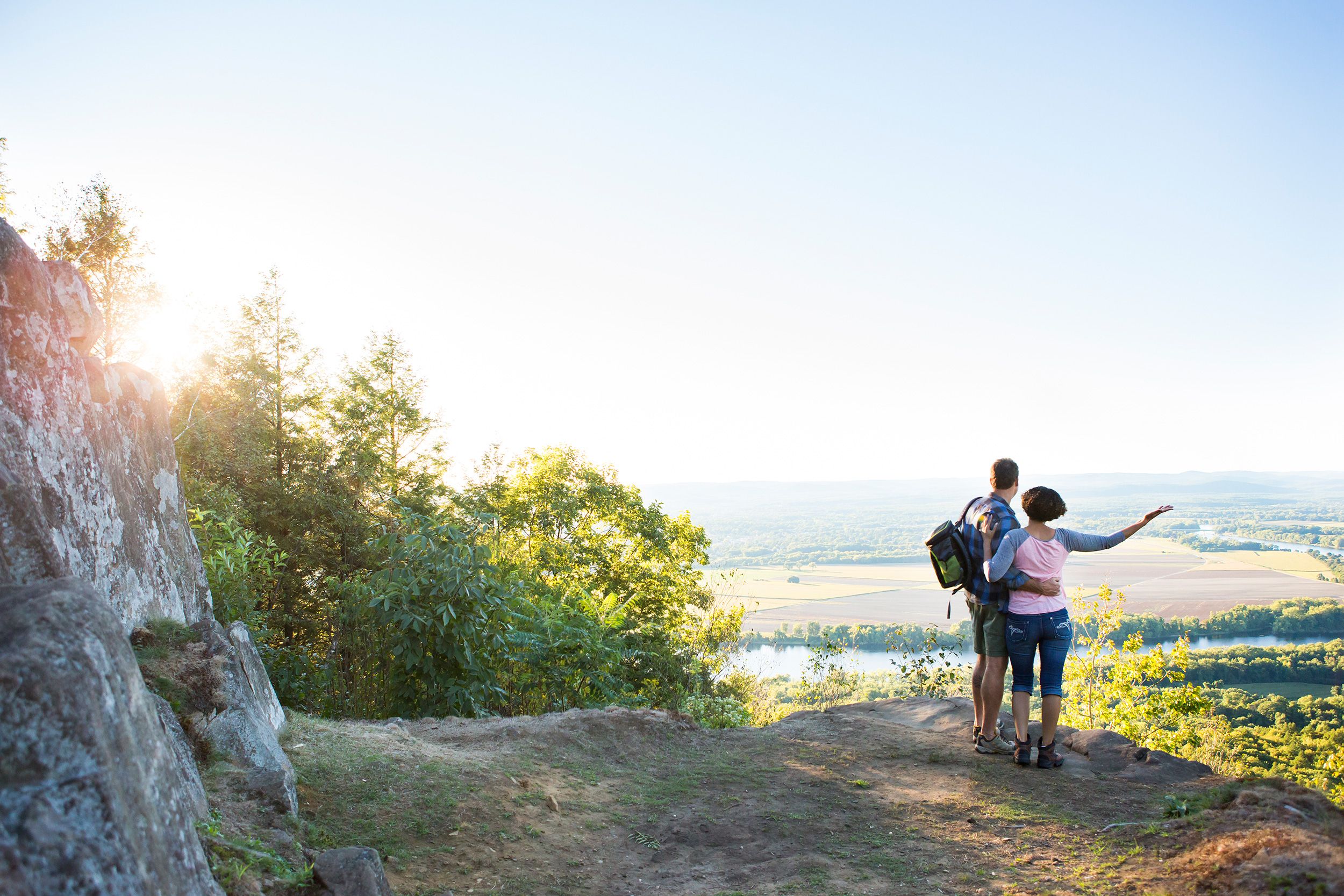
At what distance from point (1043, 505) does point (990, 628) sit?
0.93 meters

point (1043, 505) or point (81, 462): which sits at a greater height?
point (81, 462)

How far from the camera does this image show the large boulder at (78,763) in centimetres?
158

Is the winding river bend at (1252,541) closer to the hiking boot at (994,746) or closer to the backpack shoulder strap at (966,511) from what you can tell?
the hiking boot at (994,746)

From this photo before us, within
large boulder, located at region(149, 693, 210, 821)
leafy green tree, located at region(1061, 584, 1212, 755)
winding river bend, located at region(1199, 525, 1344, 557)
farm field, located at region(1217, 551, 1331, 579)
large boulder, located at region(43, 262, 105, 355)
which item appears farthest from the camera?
farm field, located at region(1217, 551, 1331, 579)

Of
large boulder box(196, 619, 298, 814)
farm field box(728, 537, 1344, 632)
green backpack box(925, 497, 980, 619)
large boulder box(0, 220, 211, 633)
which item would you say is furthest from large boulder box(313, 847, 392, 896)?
farm field box(728, 537, 1344, 632)

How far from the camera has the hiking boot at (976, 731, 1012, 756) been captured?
5117 millimetres

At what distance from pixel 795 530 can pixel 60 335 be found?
2406 inches

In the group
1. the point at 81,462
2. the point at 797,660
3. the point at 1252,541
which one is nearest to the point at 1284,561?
the point at 1252,541

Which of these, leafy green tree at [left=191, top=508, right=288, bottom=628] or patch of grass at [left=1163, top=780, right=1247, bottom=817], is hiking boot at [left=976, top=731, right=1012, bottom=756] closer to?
patch of grass at [left=1163, top=780, right=1247, bottom=817]

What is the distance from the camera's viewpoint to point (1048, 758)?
Result: 474cm

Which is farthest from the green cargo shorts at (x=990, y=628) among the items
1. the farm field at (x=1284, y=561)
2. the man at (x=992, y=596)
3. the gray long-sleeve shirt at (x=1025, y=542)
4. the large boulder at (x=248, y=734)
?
the farm field at (x=1284, y=561)

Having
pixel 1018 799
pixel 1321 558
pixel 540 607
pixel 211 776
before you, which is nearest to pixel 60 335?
pixel 211 776

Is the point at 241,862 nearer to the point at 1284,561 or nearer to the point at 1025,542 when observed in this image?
the point at 1025,542

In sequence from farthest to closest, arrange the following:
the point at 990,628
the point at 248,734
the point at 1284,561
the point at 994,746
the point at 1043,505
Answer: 1. the point at 1284,561
2. the point at 994,746
3. the point at 990,628
4. the point at 1043,505
5. the point at 248,734
